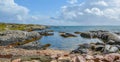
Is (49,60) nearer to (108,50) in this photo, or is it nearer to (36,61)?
(36,61)

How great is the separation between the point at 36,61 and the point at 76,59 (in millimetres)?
4115

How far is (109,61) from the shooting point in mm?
25438

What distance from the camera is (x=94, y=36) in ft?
313

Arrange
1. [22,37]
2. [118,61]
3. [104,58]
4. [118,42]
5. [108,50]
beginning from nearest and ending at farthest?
1. [118,61]
2. [104,58]
3. [108,50]
4. [118,42]
5. [22,37]

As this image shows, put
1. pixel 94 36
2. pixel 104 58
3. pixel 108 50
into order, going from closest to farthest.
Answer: pixel 104 58, pixel 108 50, pixel 94 36

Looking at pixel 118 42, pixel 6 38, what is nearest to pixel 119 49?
pixel 118 42

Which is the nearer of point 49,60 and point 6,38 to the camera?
point 49,60

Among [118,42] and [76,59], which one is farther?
[118,42]

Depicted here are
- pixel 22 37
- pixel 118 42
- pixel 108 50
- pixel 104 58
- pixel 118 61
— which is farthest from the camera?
pixel 22 37

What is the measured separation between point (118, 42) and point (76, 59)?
118ft

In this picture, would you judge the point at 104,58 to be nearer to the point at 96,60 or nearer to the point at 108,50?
the point at 96,60

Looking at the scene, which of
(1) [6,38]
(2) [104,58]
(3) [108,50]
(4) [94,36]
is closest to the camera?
(2) [104,58]

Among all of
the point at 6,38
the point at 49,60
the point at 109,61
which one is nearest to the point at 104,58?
the point at 109,61

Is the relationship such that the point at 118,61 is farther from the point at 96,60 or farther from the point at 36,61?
the point at 36,61
